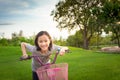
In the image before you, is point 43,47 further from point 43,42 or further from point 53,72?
point 53,72

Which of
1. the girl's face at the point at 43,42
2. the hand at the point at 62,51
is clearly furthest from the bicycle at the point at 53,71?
the girl's face at the point at 43,42

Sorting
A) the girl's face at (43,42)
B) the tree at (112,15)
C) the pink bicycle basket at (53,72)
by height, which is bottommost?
the pink bicycle basket at (53,72)

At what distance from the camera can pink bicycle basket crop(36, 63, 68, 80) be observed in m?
3.50

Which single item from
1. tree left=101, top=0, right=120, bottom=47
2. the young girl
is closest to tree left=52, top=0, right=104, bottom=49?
tree left=101, top=0, right=120, bottom=47

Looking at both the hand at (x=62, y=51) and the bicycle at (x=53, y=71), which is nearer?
the bicycle at (x=53, y=71)

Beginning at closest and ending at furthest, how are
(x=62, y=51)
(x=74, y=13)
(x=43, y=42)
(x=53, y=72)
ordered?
(x=53, y=72)
(x=62, y=51)
(x=43, y=42)
(x=74, y=13)

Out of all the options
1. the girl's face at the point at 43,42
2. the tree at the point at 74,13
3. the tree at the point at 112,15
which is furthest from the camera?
the tree at the point at 74,13

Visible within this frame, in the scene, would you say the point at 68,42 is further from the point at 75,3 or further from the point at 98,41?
the point at 75,3

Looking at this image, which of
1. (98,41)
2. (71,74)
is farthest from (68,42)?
(71,74)

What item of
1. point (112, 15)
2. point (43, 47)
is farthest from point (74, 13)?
point (43, 47)

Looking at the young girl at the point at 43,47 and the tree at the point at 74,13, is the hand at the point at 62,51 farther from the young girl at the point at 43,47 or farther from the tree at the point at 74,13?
the tree at the point at 74,13

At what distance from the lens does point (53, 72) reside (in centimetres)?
355

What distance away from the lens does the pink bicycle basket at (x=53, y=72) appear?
3498 mm

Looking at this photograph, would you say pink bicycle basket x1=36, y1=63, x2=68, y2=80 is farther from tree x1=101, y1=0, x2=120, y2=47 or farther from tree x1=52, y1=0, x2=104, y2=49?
tree x1=52, y1=0, x2=104, y2=49
